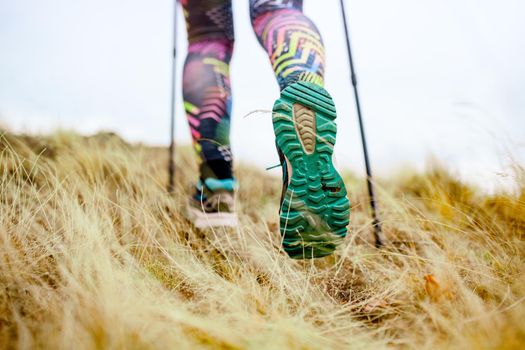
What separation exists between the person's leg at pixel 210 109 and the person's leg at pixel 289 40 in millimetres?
172

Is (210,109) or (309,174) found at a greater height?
(210,109)

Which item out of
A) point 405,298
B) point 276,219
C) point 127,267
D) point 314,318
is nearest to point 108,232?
point 127,267

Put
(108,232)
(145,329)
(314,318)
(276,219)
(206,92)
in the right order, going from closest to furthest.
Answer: (145,329)
(314,318)
(108,232)
(206,92)
(276,219)

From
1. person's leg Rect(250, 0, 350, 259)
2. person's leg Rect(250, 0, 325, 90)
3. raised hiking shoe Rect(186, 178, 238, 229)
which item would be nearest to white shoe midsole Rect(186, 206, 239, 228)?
raised hiking shoe Rect(186, 178, 238, 229)

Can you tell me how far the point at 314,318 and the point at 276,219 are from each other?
100 centimetres

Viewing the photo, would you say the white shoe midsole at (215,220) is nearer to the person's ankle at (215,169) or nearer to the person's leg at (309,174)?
the person's ankle at (215,169)

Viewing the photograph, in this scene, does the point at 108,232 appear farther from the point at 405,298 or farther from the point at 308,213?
the point at 405,298

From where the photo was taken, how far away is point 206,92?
1075 mm

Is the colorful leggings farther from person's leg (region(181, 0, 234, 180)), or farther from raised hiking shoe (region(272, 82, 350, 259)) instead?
raised hiking shoe (region(272, 82, 350, 259))

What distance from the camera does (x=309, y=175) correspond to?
77 cm

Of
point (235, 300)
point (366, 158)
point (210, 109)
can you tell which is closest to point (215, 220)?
point (210, 109)

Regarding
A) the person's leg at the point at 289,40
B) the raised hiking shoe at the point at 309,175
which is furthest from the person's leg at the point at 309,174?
the person's leg at the point at 289,40

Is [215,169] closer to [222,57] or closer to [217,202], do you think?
[217,202]

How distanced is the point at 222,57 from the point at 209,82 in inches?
4.6
